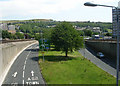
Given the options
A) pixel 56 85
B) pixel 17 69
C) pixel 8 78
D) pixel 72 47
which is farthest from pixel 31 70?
pixel 72 47

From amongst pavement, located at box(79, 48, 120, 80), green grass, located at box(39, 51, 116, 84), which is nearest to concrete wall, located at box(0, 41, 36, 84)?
green grass, located at box(39, 51, 116, 84)

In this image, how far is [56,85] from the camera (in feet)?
72.2

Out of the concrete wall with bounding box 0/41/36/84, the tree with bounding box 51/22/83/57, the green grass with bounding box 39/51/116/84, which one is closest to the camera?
the green grass with bounding box 39/51/116/84

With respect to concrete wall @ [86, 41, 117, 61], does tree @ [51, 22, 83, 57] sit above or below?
above

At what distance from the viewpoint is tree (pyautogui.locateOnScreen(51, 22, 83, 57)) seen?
49.8 metres

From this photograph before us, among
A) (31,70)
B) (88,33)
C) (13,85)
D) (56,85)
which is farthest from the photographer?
(88,33)

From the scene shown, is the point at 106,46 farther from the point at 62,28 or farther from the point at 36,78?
the point at 36,78

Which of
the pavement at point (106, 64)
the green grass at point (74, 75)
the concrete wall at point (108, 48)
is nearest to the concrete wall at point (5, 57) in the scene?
the green grass at point (74, 75)

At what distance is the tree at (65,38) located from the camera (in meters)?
49.8

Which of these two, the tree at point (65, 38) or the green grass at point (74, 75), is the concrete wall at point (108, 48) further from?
the green grass at point (74, 75)

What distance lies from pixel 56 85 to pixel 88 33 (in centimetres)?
15991

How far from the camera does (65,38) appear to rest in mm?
49844

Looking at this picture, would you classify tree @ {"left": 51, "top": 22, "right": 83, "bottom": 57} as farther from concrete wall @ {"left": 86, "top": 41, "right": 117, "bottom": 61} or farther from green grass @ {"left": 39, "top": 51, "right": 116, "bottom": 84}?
green grass @ {"left": 39, "top": 51, "right": 116, "bottom": 84}

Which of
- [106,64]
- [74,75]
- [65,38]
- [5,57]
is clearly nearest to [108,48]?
[106,64]
